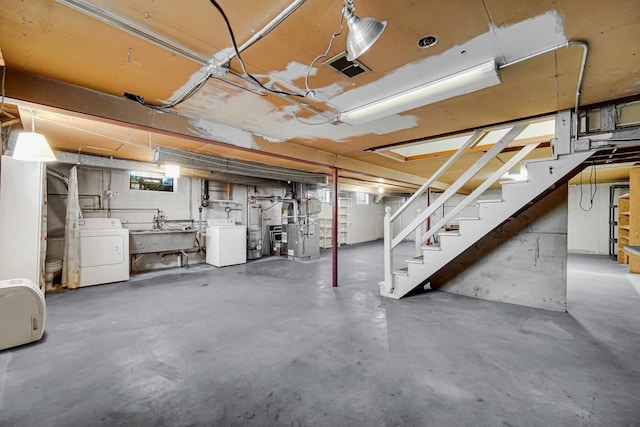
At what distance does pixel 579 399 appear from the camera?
1740 mm

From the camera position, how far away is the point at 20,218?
351 centimetres

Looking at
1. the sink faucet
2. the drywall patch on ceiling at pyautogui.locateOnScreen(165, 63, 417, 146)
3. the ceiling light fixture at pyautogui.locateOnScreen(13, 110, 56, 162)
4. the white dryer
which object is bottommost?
the white dryer

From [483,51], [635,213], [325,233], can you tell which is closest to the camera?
[483,51]

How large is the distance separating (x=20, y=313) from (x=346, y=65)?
361cm

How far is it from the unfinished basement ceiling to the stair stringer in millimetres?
581

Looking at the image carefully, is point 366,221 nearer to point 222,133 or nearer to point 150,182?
point 150,182

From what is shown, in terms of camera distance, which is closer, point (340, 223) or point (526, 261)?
point (526, 261)

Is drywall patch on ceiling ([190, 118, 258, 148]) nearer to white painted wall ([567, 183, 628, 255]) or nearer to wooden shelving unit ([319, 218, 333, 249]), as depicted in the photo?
wooden shelving unit ([319, 218, 333, 249])

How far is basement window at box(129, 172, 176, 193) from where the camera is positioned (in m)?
5.70

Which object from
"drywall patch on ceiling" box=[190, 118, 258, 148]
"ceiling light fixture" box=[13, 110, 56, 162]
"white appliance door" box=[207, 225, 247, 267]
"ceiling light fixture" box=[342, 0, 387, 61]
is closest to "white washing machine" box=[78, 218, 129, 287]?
"white appliance door" box=[207, 225, 247, 267]

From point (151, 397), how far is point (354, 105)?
2.84 meters

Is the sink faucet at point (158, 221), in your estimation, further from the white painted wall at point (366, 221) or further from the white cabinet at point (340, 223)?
the white painted wall at point (366, 221)

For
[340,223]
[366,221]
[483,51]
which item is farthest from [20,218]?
[366,221]

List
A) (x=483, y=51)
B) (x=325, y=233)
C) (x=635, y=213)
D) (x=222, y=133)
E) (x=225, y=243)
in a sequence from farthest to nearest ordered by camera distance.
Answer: (x=325, y=233), (x=225, y=243), (x=635, y=213), (x=222, y=133), (x=483, y=51)
